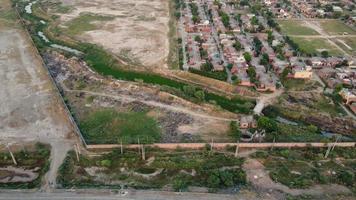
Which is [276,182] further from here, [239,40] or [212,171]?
[239,40]

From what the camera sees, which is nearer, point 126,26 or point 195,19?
point 126,26

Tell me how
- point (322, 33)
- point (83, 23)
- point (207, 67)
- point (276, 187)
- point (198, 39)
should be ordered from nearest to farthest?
point (276, 187) → point (207, 67) → point (198, 39) → point (322, 33) → point (83, 23)

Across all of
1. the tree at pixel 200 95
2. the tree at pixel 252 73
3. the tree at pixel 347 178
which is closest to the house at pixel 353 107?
the tree at pixel 252 73

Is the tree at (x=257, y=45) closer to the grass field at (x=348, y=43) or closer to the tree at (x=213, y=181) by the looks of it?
the grass field at (x=348, y=43)

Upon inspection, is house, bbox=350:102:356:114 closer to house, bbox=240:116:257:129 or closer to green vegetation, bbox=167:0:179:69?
house, bbox=240:116:257:129

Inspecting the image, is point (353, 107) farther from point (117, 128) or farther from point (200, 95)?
point (117, 128)

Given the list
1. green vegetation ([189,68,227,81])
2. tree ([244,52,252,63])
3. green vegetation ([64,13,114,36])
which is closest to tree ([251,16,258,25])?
tree ([244,52,252,63])

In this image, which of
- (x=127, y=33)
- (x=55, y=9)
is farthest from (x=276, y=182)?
(x=55, y=9)

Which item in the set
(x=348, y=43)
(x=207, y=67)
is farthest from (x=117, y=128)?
(x=348, y=43)
